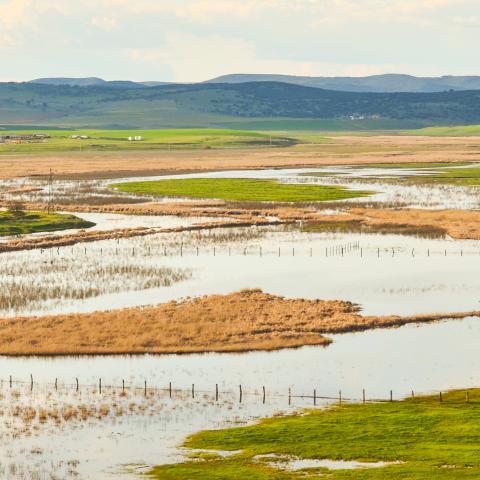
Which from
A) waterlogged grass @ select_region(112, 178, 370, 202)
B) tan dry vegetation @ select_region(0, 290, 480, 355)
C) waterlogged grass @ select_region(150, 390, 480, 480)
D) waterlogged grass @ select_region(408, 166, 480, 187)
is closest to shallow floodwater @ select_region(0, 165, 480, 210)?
waterlogged grass @ select_region(408, 166, 480, 187)

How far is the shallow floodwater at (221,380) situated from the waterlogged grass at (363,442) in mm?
1702

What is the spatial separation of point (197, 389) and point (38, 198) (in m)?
85.4

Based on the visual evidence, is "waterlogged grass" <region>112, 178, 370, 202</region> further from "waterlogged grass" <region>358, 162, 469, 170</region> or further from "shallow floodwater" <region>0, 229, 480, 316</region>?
"waterlogged grass" <region>358, 162, 469, 170</region>

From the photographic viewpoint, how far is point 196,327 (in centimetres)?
5741

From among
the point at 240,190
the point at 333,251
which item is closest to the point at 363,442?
the point at 333,251

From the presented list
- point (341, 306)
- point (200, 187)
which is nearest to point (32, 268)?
point (341, 306)

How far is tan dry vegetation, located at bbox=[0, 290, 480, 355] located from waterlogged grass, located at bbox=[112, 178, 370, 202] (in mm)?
63396

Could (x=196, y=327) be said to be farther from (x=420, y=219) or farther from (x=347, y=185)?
(x=347, y=185)

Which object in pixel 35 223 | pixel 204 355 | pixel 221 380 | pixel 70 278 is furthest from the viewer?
pixel 35 223

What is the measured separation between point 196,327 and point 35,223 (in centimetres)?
4691

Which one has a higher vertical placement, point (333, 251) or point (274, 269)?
point (333, 251)

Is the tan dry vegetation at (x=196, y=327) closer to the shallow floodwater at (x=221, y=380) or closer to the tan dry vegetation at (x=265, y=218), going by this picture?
the shallow floodwater at (x=221, y=380)

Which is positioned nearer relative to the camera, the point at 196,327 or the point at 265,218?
the point at 196,327

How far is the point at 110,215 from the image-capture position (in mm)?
113562
